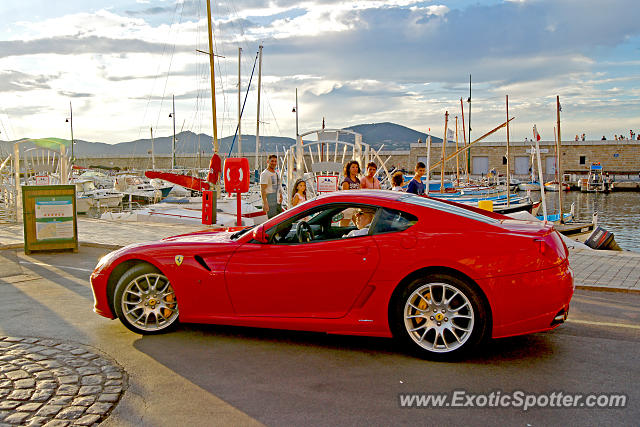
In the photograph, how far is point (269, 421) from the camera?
11.9ft

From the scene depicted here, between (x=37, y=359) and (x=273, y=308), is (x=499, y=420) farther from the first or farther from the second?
(x=37, y=359)

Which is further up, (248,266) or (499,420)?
(248,266)

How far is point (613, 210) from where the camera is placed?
42500mm

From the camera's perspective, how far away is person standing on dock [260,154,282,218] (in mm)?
11805

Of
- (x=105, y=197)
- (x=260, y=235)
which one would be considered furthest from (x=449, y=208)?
(x=105, y=197)

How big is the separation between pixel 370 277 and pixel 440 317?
652 mm

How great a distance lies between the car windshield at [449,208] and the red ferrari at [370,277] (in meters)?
0.02

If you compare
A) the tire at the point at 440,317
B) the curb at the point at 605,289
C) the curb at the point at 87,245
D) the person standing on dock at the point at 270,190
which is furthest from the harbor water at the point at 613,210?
the tire at the point at 440,317

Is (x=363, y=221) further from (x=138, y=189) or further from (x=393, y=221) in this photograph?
(x=138, y=189)

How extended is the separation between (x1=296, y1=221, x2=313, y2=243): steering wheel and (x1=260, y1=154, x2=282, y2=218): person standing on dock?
6352mm

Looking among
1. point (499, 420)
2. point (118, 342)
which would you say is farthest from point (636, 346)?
point (118, 342)

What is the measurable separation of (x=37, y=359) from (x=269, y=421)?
2336 mm

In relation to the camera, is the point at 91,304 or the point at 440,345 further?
the point at 91,304

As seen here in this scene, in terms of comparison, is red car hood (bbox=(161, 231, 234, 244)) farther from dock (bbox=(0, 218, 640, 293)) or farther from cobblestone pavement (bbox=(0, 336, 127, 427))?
dock (bbox=(0, 218, 640, 293))
